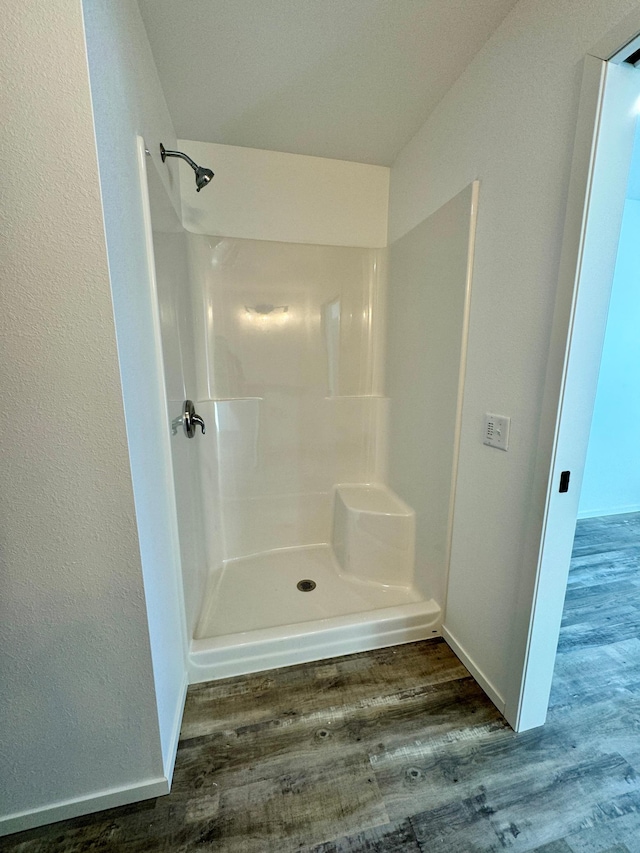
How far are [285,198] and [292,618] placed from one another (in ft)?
7.27

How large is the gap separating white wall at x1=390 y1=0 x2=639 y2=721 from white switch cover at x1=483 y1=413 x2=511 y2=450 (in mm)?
26

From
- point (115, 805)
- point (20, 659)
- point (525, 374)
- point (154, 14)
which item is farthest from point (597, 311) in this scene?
point (115, 805)

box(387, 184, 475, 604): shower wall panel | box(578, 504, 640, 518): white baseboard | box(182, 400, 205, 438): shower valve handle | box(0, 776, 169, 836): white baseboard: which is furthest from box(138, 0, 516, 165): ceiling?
box(578, 504, 640, 518): white baseboard

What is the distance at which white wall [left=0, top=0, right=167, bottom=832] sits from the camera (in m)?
A: 0.64

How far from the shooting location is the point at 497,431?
116 cm

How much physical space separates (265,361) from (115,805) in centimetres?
182

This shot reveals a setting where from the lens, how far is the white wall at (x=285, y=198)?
1.71 metres

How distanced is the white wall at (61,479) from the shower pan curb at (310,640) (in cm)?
38

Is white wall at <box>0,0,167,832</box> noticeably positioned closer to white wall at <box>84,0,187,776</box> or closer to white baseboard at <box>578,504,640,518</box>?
white wall at <box>84,0,187,776</box>

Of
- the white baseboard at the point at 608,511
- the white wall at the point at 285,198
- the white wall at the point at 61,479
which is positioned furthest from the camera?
the white baseboard at the point at 608,511

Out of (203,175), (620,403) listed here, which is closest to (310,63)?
(203,175)

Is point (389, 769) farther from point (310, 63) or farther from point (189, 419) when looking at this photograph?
point (310, 63)

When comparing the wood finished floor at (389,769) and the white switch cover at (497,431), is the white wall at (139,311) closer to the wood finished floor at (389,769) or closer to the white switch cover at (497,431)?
the wood finished floor at (389,769)

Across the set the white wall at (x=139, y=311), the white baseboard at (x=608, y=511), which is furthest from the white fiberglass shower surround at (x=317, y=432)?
the white baseboard at (x=608, y=511)
